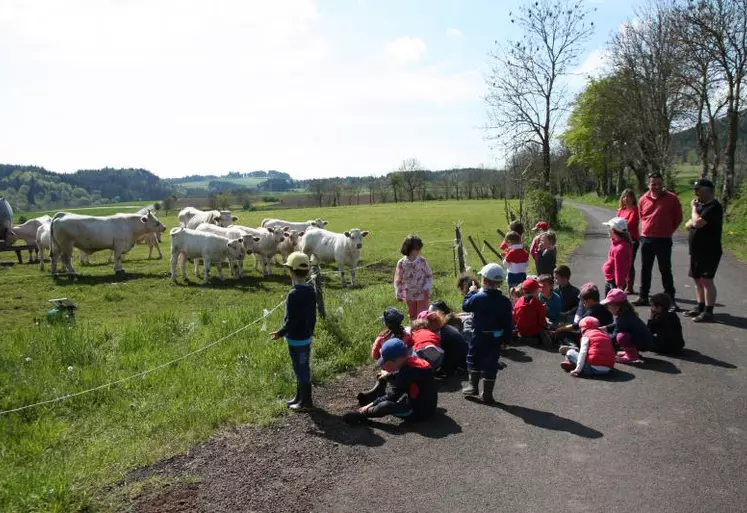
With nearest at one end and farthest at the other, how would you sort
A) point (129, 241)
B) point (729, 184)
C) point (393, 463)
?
point (393, 463) < point (129, 241) < point (729, 184)

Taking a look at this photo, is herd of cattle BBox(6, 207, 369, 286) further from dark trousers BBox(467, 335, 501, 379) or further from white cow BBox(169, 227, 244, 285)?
dark trousers BBox(467, 335, 501, 379)

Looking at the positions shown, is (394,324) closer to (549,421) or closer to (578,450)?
(549,421)

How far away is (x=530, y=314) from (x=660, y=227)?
12.0 ft

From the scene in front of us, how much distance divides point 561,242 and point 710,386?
17925mm

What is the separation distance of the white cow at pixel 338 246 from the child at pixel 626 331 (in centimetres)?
1111

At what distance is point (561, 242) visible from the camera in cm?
2398

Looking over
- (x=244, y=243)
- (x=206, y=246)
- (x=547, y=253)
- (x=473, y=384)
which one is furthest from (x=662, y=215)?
(x=206, y=246)

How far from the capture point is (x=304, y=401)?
21.6 ft

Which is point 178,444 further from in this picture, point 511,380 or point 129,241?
point 129,241

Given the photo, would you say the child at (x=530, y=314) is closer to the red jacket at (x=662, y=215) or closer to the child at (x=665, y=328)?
the child at (x=665, y=328)

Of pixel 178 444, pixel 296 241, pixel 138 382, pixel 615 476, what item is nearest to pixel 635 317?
pixel 615 476

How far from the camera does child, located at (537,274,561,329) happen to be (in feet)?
30.1

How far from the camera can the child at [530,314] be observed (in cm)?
871

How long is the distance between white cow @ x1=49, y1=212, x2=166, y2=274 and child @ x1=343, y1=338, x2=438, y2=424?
1774 centimetres
